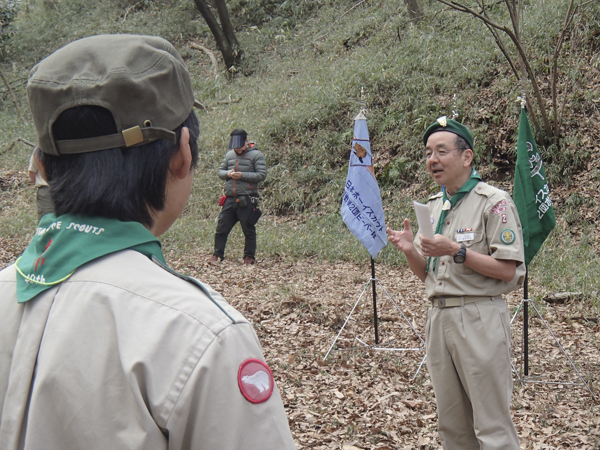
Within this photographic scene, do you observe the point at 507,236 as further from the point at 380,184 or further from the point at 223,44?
the point at 223,44

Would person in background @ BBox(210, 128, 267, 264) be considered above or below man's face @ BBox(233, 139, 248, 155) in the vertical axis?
below

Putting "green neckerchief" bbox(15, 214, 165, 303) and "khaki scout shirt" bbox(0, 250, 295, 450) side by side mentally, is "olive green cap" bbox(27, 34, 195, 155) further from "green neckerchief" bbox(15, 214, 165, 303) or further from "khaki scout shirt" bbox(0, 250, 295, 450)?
"khaki scout shirt" bbox(0, 250, 295, 450)

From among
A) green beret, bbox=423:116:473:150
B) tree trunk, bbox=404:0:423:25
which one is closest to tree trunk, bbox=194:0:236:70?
tree trunk, bbox=404:0:423:25

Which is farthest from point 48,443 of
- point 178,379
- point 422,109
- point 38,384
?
point 422,109

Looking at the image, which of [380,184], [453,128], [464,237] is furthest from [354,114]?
[464,237]

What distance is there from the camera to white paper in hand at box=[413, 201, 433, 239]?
113 inches

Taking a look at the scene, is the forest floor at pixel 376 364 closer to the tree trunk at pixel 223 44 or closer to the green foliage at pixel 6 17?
the tree trunk at pixel 223 44

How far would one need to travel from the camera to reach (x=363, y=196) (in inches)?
212

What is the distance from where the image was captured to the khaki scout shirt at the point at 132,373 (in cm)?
89

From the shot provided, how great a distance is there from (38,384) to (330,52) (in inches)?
663

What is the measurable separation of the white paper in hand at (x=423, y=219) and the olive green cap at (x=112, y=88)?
195 centimetres

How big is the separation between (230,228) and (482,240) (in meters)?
6.23

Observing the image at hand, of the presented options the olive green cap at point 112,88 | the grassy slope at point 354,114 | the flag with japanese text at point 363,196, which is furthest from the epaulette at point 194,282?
the grassy slope at point 354,114

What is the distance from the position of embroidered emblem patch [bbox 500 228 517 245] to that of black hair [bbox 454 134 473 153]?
1.81 feet
